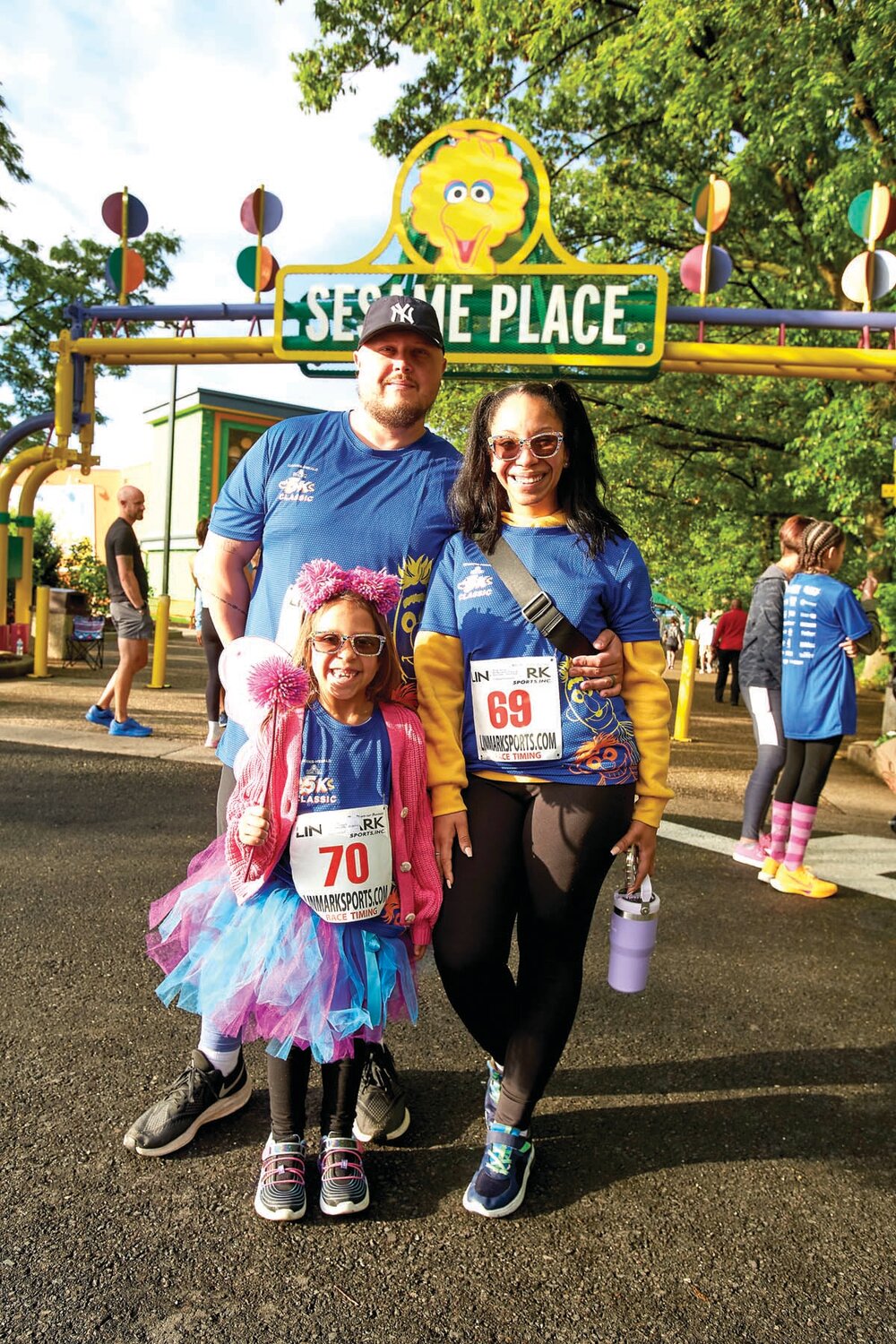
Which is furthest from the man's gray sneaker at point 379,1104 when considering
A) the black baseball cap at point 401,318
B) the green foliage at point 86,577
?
the green foliage at point 86,577

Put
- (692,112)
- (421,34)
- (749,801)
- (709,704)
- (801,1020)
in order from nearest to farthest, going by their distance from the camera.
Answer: (801,1020)
(749,801)
(692,112)
(421,34)
(709,704)

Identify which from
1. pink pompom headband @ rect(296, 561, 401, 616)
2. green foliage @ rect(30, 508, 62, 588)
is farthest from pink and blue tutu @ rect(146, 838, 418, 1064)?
green foliage @ rect(30, 508, 62, 588)

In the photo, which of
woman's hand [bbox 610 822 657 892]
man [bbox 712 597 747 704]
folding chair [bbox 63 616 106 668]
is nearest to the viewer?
woman's hand [bbox 610 822 657 892]

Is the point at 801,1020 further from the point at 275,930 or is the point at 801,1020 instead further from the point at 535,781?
the point at 275,930

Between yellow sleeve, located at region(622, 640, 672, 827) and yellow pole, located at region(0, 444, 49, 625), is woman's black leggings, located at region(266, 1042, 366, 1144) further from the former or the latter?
yellow pole, located at region(0, 444, 49, 625)

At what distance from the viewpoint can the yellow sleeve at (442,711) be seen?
2.27 m

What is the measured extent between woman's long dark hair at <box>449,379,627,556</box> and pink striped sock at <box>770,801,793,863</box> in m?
3.38

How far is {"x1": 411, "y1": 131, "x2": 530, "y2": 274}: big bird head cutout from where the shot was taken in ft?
27.6

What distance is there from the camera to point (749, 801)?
5.64m

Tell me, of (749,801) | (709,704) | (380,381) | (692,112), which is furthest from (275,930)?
(709,704)

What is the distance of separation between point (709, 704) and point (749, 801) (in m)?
11.3

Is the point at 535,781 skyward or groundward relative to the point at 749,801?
skyward

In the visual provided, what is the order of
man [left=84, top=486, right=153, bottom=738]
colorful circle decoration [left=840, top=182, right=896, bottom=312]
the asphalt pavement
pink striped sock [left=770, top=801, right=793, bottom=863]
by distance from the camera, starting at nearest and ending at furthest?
the asphalt pavement, pink striped sock [left=770, top=801, right=793, bottom=863], man [left=84, top=486, right=153, bottom=738], colorful circle decoration [left=840, top=182, right=896, bottom=312]

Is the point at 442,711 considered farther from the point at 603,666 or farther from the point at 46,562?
the point at 46,562
